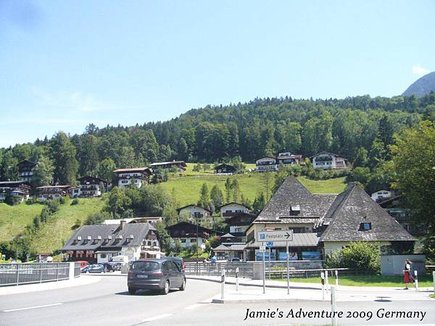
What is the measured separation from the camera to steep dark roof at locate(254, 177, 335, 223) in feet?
191

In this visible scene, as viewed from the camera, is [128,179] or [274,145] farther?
[274,145]

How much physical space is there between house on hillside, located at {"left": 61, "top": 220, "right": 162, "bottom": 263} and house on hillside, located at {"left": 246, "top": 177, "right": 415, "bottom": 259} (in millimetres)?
39625

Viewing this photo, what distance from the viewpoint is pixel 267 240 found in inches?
787

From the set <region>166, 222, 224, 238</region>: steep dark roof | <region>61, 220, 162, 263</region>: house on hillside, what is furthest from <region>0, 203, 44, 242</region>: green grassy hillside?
<region>166, 222, 224, 238</region>: steep dark roof

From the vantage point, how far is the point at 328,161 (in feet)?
517

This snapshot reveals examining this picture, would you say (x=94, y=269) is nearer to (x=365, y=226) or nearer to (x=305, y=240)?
(x=305, y=240)

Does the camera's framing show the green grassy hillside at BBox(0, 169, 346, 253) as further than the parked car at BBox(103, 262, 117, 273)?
Yes

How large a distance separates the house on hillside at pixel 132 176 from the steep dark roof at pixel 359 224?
109 meters

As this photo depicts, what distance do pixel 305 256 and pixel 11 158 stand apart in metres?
165

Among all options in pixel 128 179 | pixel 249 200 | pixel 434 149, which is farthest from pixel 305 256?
pixel 128 179

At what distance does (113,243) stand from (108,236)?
2607mm

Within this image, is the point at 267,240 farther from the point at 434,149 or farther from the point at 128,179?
the point at 128,179

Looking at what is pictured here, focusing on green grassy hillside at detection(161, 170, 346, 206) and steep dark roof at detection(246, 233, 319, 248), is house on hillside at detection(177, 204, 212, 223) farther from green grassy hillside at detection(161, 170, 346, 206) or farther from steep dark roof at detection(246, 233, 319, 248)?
steep dark roof at detection(246, 233, 319, 248)

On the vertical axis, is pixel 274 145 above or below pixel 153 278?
above
